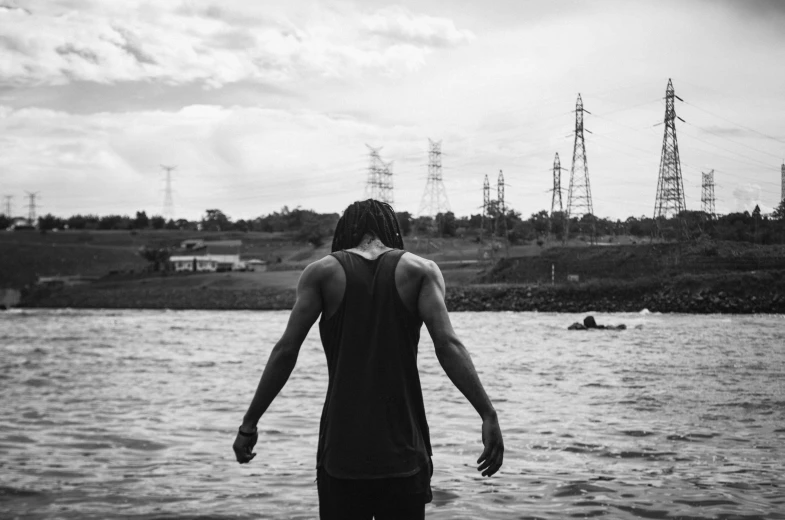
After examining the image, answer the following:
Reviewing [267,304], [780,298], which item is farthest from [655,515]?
[267,304]

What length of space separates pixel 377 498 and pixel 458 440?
323 inches

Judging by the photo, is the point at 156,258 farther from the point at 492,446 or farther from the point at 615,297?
the point at 492,446

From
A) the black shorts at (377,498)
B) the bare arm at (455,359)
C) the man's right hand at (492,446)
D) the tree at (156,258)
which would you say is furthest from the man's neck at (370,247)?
the tree at (156,258)

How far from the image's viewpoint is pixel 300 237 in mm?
186750

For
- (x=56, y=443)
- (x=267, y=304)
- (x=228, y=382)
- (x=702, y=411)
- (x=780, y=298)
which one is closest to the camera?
(x=56, y=443)

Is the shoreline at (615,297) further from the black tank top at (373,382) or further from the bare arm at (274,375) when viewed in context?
the bare arm at (274,375)

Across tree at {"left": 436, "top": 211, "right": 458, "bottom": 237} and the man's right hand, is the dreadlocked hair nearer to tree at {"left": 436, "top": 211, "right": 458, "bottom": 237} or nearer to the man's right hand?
the man's right hand

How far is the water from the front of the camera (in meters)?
8.57

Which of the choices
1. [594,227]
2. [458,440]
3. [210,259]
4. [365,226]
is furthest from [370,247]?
[210,259]

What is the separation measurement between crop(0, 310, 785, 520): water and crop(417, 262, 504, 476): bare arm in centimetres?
424

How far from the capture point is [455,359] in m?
4.21

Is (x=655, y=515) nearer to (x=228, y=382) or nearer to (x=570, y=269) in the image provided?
(x=228, y=382)

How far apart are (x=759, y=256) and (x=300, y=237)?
425 ft

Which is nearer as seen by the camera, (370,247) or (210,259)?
(370,247)
